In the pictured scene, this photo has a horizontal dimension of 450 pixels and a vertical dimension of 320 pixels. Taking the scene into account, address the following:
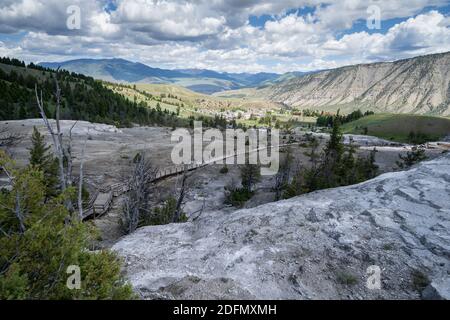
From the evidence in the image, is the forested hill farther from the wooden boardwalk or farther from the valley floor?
the valley floor

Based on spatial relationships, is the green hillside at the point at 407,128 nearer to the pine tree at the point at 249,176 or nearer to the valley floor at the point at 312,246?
the pine tree at the point at 249,176

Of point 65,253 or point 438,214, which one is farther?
point 438,214

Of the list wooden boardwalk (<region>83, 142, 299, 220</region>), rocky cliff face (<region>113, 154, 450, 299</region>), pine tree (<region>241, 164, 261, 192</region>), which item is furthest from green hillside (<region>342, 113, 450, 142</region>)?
rocky cliff face (<region>113, 154, 450, 299</region>)

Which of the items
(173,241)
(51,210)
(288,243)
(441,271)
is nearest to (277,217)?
(288,243)

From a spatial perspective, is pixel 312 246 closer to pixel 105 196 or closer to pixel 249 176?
pixel 105 196

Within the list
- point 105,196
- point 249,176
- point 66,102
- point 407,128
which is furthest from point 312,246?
point 407,128
